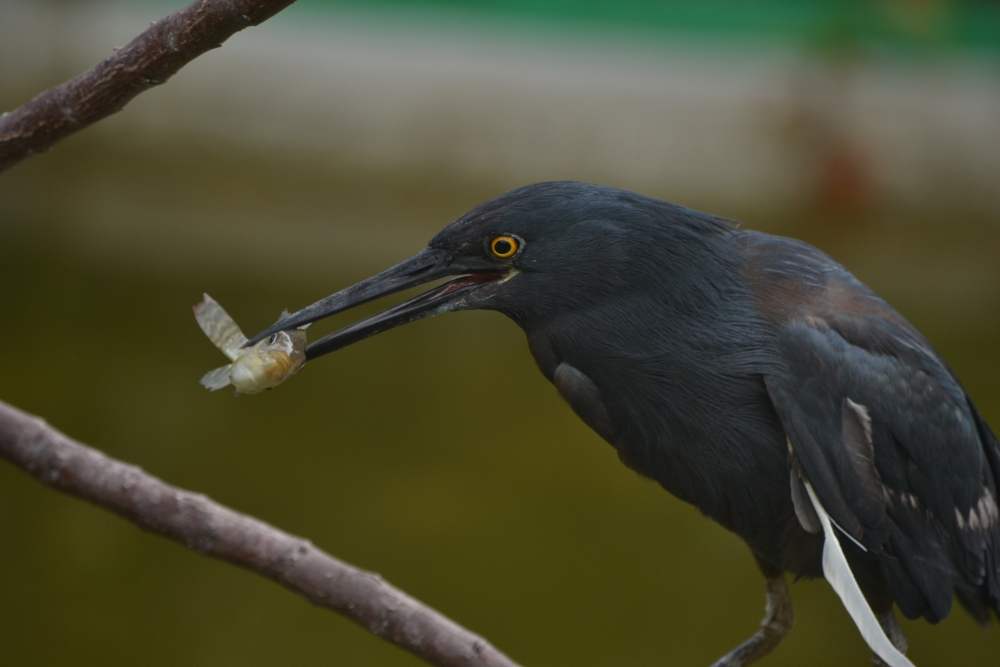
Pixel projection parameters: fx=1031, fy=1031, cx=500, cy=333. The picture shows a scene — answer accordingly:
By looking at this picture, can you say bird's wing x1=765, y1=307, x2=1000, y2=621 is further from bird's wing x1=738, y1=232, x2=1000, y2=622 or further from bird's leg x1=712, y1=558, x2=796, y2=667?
bird's leg x1=712, y1=558, x2=796, y2=667

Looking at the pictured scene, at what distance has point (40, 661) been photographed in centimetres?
384

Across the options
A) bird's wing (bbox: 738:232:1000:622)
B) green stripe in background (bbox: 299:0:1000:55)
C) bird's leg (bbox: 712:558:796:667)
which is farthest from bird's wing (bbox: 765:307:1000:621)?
green stripe in background (bbox: 299:0:1000:55)

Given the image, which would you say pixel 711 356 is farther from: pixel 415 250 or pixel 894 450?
pixel 415 250

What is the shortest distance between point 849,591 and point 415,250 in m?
2.26

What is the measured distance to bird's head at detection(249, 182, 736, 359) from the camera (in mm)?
1627

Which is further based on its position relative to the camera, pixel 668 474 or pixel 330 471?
pixel 330 471

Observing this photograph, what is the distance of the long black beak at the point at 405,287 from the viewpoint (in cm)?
162

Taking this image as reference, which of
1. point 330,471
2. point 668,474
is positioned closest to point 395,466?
point 330,471

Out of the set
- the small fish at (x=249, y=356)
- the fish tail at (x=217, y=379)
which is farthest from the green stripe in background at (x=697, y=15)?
the fish tail at (x=217, y=379)

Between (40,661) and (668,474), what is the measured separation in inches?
120

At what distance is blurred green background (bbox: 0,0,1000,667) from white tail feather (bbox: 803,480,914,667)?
6.50ft

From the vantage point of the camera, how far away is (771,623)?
210 cm

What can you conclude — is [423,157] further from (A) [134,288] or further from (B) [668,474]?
(B) [668,474]

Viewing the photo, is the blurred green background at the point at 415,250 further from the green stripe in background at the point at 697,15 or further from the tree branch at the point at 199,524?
the tree branch at the point at 199,524
